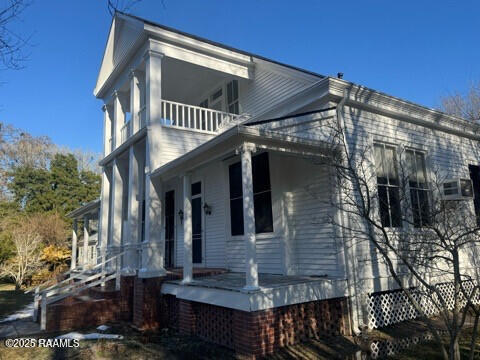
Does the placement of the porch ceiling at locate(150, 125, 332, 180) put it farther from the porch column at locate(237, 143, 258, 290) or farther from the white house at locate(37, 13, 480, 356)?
the porch column at locate(237, 143, 258, 290)

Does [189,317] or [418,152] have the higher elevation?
[418,152]

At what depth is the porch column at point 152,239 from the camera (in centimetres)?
796

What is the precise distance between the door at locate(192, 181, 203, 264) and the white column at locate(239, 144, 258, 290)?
5133mm

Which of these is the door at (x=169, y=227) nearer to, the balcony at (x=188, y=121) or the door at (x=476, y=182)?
the balcony at (x=188, y=121)

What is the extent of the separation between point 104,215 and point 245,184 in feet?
26.3

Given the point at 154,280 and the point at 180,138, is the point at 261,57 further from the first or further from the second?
the point at 154,280

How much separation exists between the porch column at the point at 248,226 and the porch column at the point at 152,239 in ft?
10.9

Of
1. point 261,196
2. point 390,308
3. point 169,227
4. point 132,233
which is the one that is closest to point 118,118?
point 169,227

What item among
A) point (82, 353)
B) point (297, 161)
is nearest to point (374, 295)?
point (297, 161)

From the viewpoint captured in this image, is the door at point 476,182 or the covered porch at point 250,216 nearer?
the covered porch at point 250,216

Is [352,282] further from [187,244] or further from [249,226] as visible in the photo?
[187,244]

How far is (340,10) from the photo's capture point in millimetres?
10852

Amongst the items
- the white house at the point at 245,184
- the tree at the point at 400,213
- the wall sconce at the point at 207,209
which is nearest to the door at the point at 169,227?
the white house at the point at 245,184

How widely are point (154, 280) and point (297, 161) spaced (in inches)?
169
